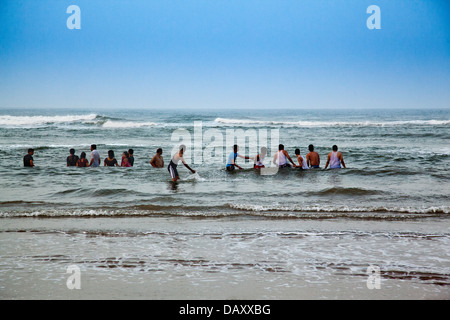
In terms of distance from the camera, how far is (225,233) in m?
8.13

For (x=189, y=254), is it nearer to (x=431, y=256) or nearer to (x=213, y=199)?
(x=431, y=256)

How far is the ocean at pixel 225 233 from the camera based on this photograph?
5406 mm

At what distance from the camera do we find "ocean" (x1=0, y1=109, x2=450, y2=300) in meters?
5.41

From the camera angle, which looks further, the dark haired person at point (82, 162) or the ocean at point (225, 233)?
the dark haired person at point (82, 162)

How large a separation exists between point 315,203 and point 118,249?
587 centimetres
